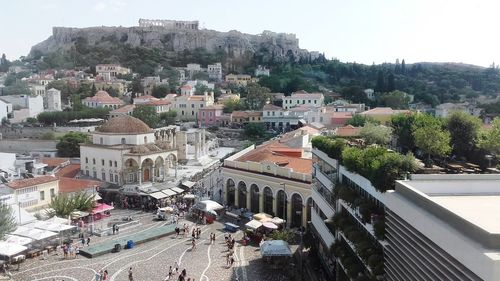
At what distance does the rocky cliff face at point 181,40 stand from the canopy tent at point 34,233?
126m

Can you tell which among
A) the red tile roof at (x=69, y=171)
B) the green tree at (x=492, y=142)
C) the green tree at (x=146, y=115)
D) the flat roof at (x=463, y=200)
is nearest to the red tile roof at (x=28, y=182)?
the red tile roof at (x=69, y=171)

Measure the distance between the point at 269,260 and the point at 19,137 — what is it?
2146 inches

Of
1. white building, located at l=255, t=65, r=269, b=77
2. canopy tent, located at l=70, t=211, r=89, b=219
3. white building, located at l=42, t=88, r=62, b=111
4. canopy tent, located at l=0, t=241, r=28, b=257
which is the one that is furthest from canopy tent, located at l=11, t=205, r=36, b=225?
white building, located at l=255, t=65, r=269, b=77

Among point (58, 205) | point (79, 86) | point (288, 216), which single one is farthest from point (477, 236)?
point (79, 86)

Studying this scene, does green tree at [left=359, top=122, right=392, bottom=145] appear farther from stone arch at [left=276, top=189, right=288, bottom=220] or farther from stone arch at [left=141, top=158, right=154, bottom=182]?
stone arch at [left=141, top=158, right=154, bottom=182]

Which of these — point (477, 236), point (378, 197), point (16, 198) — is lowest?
point (16, 198)

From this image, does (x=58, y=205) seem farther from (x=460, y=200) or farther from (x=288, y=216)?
(x=460, y=200)

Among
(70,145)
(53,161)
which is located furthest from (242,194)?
(70,145)

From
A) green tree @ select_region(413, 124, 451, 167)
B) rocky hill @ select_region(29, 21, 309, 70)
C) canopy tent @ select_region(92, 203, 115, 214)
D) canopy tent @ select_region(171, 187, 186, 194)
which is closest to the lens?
green tree @ select_region(413, 124, 451, 167)

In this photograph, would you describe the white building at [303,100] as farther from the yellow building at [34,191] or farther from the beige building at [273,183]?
the yellow building at [34,191]

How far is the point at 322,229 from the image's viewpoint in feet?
83.5

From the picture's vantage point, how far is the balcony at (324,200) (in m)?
23.3

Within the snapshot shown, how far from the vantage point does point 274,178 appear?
33.0 meters

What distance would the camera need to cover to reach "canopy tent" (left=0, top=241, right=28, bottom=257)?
2347 centimetres
